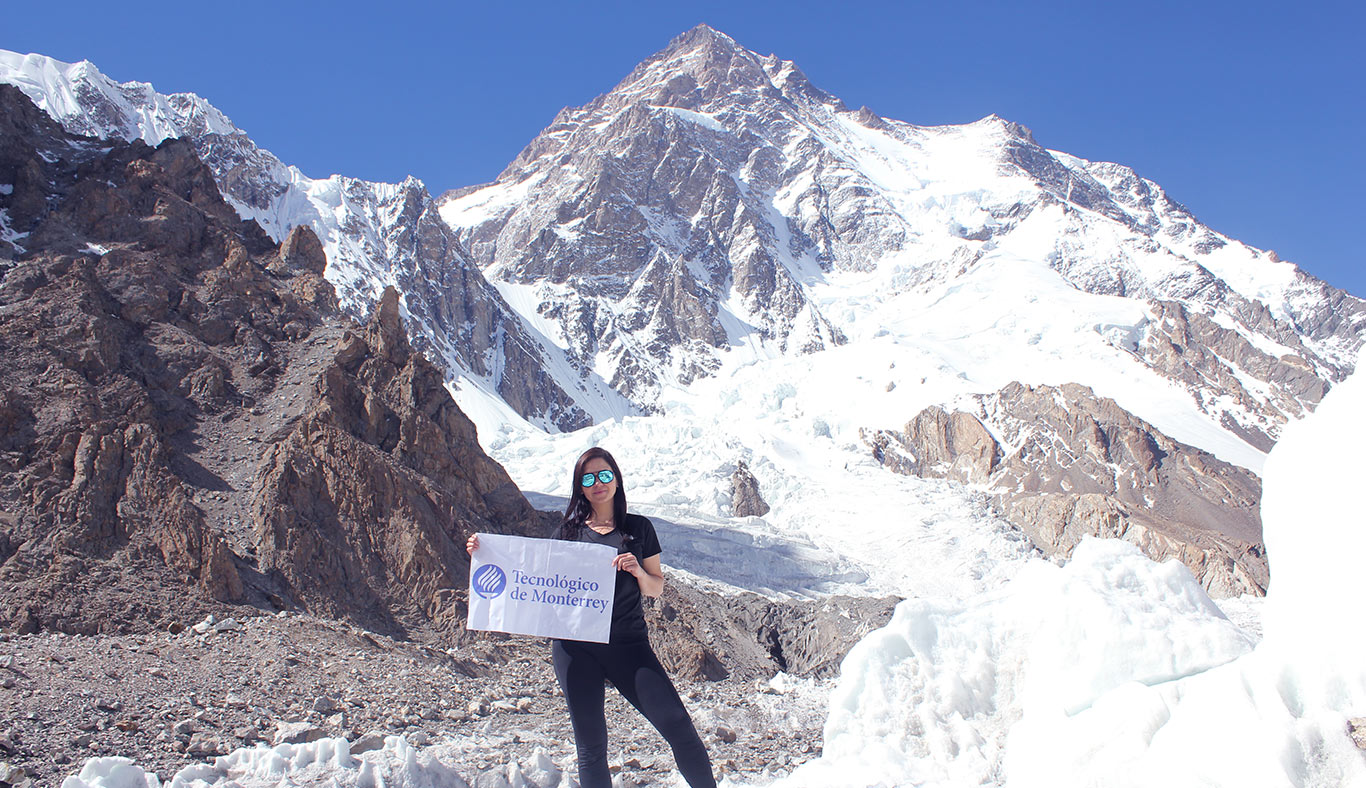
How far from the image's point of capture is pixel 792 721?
38.7ft

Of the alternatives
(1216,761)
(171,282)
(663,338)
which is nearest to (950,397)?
(663,338)

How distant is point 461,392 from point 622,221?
85282 mm

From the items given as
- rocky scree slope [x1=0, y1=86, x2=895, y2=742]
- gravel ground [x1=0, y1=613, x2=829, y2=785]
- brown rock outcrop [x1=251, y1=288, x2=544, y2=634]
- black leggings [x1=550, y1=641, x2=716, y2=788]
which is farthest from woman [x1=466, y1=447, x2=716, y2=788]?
brown rock outcrop [x1=251, y1=288, x2=544, y2=634]

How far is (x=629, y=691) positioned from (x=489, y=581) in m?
1.03

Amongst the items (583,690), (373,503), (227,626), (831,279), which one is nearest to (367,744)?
(583,690)

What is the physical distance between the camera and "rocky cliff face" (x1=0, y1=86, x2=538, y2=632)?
13.3 m

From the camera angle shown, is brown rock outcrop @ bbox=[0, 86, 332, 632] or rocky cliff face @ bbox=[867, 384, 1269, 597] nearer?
brown rock outcrop @ bbox=[0, 86, 332, 632]

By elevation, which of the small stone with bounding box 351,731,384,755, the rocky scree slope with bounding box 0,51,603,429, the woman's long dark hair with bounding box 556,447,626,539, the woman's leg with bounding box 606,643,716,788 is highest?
the rocky scree slope with bounding box 0,51,603,429

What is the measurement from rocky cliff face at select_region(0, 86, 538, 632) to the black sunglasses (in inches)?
425

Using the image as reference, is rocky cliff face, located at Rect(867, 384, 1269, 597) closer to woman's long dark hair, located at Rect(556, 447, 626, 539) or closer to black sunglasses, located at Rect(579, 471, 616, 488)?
woman's long dark hair, located at Rect(556, 447, 626, 539)

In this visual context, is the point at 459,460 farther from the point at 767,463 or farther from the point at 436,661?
the point at 767,463

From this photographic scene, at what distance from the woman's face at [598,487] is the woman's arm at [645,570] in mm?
350

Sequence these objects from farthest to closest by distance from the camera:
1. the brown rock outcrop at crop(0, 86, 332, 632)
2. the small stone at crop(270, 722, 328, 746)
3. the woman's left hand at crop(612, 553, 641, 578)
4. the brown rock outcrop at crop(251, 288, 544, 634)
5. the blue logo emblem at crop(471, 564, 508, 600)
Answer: the brown rock outcrop at crop(251, 288, 544, 634) < the brown rock outcrop at crop(0, 86, 332, 632) < the small stone at crop(270, 722, 328, 746) < the blue logo emblem at crop(471, 564, 508, 600) < the woman's left hand at crop(612, 553, 641, 578)

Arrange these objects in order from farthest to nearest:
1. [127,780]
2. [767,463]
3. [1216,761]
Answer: [767,463] < [127,780] < [1216,761]
